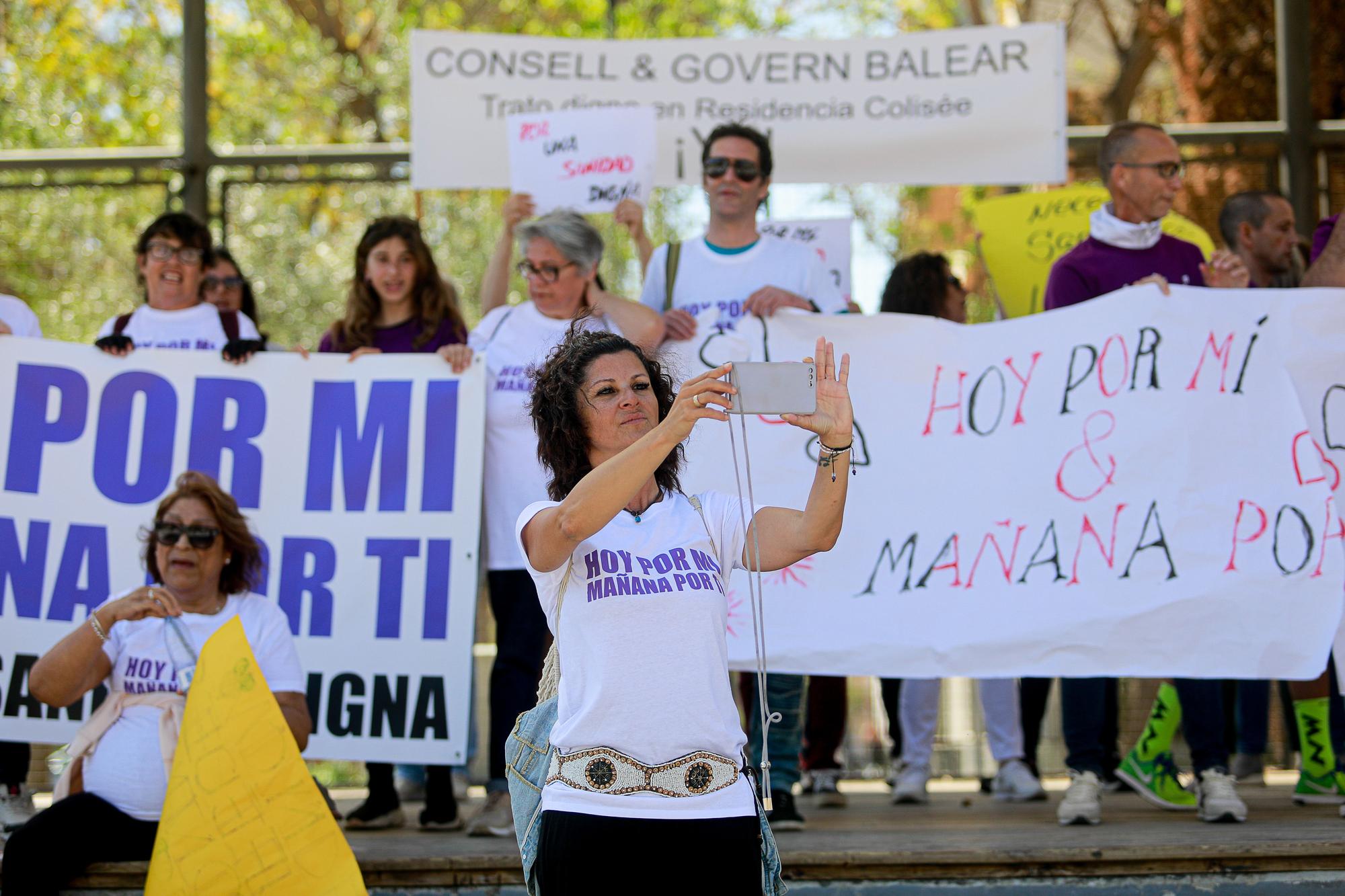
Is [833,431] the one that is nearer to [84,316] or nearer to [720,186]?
[720,186]

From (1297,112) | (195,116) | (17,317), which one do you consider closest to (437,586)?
(17,317)

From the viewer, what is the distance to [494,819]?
14.3ft

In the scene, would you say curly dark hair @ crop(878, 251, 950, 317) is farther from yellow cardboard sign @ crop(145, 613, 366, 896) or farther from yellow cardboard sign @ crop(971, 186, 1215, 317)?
yellow cardboard sign @ crop(145, 613, 366, 896)

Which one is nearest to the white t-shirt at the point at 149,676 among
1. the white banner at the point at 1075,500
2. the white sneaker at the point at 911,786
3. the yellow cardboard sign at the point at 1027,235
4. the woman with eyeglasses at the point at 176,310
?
the woman with eyeglasses at the point at 176,310

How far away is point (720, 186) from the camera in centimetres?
491

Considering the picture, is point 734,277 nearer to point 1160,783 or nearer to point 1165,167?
point 1165,167

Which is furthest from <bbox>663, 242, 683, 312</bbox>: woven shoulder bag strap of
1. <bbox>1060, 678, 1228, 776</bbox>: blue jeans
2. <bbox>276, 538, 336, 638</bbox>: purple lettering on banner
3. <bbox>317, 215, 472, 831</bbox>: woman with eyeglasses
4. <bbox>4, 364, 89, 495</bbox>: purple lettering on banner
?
<bbox>4, 364, 89, 495</bbox>: purple lettering on banner

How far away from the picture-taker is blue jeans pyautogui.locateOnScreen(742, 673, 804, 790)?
450cm

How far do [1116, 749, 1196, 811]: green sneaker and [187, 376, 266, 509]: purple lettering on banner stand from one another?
9.93 ft

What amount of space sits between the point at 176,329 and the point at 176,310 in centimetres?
7

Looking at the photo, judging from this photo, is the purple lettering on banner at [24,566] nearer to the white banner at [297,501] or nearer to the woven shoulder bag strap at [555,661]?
the white banner at [297,501]

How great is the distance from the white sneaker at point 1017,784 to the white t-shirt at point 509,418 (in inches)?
73.5

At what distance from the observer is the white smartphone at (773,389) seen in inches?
107

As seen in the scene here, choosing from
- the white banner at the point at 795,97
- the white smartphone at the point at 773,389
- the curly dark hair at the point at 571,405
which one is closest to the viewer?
the white smartphone at the point at 773,389
